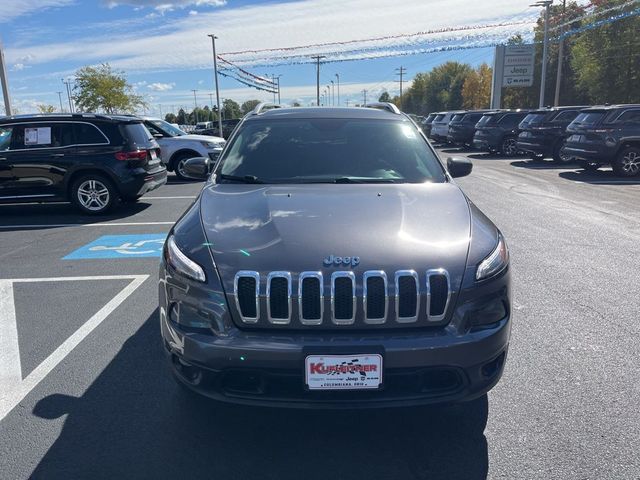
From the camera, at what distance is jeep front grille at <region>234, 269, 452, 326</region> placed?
2529 mm

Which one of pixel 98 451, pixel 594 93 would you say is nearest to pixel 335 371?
pixel 98 451

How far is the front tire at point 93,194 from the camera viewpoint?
9.42m

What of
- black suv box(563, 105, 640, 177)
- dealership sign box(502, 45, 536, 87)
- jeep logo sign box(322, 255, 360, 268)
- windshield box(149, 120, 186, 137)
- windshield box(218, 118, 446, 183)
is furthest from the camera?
dealership sign box(502, 45, 536, 87)

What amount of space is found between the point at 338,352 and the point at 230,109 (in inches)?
4029

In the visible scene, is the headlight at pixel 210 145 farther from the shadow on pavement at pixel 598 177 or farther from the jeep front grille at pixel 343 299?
the jeep front grille at pixel 343 299

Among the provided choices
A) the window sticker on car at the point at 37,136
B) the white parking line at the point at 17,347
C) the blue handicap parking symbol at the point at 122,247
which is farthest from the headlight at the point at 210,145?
the white parking line at the point at 17,347

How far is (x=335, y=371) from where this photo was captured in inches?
98.0

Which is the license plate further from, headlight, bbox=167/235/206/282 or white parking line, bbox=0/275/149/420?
white parking line, bbox=0/275/149/420

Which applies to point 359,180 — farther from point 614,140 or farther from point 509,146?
point 509,146

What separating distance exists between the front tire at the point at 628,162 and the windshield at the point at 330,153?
10910 millimetres

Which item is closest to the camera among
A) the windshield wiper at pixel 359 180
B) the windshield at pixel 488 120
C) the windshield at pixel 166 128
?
the windshield wiper at pixel 359 180

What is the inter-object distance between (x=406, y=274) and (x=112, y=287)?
392 cm

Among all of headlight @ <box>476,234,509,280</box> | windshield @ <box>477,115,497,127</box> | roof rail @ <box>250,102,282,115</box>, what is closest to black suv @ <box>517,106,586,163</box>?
windshield @ <box>477,115,497,127</box>

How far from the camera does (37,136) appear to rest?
9.30 meters
